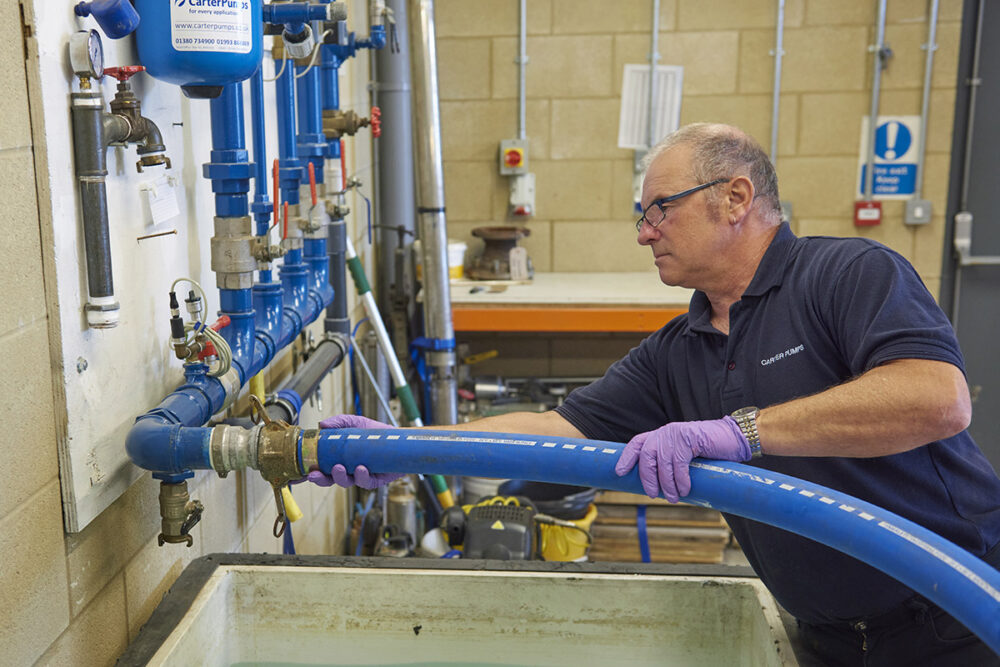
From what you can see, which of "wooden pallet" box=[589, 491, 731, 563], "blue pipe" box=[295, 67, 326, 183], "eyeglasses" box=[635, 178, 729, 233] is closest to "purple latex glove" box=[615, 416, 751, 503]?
"eyeglasses" box=[635, 178, 729, 233]

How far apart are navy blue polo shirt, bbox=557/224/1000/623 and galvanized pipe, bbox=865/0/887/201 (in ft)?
7.65

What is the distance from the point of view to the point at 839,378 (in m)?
1.34

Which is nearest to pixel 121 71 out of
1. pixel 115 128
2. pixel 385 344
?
pixel 115 128

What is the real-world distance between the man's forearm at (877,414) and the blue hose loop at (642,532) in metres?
1.96

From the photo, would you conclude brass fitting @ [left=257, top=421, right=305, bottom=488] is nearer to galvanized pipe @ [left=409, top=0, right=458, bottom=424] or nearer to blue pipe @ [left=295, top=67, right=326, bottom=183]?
blue pipe @ [left=295, top=67, right=326, bottom=183]

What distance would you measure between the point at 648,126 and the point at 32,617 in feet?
9.82

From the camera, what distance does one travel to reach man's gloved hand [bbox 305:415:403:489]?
1.14m

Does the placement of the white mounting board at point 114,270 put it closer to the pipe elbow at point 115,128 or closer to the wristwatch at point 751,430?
the pipe elbow at point 115,128

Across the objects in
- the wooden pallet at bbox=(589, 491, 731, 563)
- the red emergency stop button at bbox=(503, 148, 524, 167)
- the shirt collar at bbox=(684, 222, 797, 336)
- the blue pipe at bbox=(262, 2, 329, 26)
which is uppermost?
the blue pipe at bbox=(262, 2, 329, 26)

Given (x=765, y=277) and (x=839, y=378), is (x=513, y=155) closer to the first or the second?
(x=765, y=277)

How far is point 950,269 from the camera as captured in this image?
3.66 meters

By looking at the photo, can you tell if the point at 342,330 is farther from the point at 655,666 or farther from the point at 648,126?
the point at 648,126

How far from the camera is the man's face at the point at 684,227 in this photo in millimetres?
1508

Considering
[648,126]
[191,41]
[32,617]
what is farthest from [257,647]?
[648,126]
